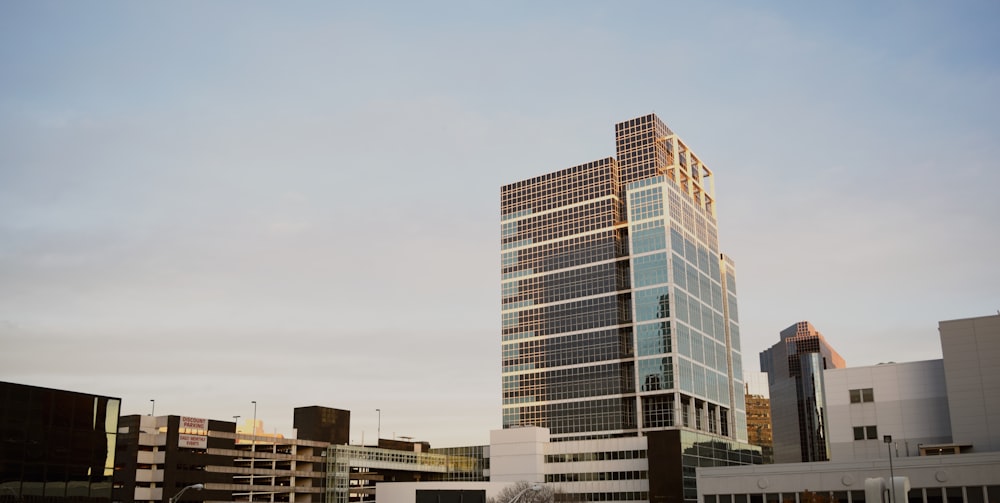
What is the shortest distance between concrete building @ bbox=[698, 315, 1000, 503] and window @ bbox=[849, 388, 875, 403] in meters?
0.13

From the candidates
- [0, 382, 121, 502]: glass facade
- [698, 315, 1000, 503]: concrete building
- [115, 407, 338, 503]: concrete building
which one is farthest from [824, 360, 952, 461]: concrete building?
[115, 407, 338, 503]: concrete building

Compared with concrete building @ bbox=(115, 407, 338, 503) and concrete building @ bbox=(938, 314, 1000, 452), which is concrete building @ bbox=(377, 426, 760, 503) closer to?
concrete building @ bbox=(115, 407, 338, 503)

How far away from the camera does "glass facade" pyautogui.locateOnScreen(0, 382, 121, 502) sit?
65562 millimetres

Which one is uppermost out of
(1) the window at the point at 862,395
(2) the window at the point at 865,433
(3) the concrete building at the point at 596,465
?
(1) the window at the point at 862,395

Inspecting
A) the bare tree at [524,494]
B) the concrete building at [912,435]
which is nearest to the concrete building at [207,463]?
the bare tree at [524,494]

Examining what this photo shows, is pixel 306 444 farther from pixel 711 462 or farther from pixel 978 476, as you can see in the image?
pixel 978 476

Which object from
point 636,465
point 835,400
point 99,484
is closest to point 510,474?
point 636,465

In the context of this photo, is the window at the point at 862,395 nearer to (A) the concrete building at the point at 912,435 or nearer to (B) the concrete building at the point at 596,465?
(A) the concrete building at the point at 912,435

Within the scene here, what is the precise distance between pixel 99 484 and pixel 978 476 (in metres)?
92.5

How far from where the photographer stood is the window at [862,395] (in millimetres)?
121125

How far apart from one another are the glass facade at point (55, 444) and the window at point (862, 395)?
95.3 metres

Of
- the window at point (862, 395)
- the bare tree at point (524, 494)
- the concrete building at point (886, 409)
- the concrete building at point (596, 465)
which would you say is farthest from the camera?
the concrete building at point (596, 465)

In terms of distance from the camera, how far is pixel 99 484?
71.8 meters

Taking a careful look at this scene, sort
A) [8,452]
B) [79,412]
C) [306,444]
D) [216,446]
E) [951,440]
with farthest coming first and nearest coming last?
[306,444] < [216,446] < [951,440] < [79,412] < [8,452]
